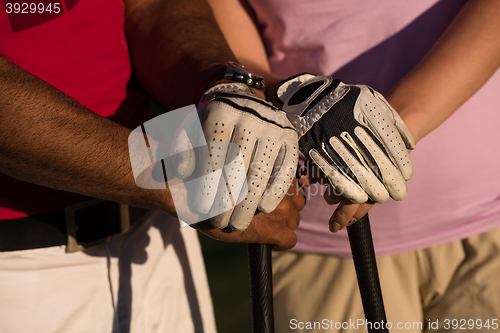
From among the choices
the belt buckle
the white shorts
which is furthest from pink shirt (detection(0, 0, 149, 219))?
the white shorts

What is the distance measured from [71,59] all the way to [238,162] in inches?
23.4

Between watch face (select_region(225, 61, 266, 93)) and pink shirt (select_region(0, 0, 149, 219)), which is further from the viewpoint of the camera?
watch face (select_region(225, 61, 266, 93))

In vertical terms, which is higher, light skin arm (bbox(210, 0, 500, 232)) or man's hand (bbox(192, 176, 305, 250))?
light skin arm (bbox(210, 0, 500, 232))

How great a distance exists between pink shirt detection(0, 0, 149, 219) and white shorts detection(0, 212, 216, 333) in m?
0.16

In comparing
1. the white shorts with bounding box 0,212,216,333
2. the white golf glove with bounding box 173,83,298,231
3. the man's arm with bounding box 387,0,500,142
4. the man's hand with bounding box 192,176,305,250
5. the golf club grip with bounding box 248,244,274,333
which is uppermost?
the man's arm with bounding box 387,0,500,142

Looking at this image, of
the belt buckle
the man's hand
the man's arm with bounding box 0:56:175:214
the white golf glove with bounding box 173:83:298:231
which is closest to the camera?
the man's arm with bounding box 0:56:175:214

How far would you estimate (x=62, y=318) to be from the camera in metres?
1.14

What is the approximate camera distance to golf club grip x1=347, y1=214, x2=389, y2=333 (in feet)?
3.39

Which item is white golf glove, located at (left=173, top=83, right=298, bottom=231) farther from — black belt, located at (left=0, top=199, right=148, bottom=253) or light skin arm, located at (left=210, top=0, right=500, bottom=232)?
black belt, located at (left=0, top=199, right=148, bottom=253)

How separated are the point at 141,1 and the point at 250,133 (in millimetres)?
843

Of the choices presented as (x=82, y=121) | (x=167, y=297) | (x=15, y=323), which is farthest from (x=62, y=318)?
(x=82, y=121)

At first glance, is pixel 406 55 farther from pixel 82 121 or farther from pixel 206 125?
pixel 82 121

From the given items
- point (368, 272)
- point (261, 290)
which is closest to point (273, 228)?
point (261, 290)

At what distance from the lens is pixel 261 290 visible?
39.4 inches
